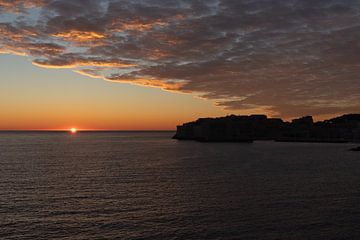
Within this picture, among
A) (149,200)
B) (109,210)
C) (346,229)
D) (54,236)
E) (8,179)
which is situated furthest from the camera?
(8,179)

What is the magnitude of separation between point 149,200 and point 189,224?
447 inches

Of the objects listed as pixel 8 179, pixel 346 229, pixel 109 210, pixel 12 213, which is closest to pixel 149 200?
pixel 109 210

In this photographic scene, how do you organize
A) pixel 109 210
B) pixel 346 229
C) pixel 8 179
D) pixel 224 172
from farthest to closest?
pixel 224 172, pixel 8 179, pixel 109 210, pixel 346 229

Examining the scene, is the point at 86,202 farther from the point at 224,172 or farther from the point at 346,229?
the point at 224,172

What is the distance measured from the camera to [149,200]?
43.5 metres

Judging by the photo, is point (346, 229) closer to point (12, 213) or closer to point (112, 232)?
point (112, 232)

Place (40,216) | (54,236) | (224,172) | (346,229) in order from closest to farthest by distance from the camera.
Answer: (54,236) → (346,229) → (40,216) → (224,172)

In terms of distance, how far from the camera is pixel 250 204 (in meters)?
40.7

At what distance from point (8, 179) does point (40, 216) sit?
96.4ft

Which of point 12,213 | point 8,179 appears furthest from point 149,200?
point 8,179

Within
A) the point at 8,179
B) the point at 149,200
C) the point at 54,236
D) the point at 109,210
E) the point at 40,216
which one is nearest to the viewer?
the point at 54,236

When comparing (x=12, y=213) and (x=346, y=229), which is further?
(x=12, y=213)

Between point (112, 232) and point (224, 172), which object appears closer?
point (112, 232)

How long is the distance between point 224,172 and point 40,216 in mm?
41274
